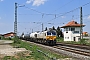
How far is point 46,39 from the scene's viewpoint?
38.8m

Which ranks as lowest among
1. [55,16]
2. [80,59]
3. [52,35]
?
[80,59]

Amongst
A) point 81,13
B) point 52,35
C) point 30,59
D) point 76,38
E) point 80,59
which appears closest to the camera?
point 30,59

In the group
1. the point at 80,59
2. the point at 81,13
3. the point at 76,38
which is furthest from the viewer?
the point at 76,38

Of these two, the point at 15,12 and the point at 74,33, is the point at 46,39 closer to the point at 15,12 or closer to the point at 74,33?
the point at 15,12

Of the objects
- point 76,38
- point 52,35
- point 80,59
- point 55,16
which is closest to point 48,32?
point 52,35

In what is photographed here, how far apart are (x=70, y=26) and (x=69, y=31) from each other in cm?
178

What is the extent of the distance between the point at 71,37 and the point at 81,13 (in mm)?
30706

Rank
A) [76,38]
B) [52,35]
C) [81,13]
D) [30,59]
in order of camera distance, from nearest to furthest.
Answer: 1. [30,59]
2. [52,35]
3. [81,13]
4. [76,38]

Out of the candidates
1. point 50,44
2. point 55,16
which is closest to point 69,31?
point 55,16

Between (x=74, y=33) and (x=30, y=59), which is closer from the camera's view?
(x=30, y=59)

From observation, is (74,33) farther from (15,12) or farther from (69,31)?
(15,12)

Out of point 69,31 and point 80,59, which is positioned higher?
point 69,31

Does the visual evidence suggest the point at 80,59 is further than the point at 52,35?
No

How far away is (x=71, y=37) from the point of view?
7362 centimetres
